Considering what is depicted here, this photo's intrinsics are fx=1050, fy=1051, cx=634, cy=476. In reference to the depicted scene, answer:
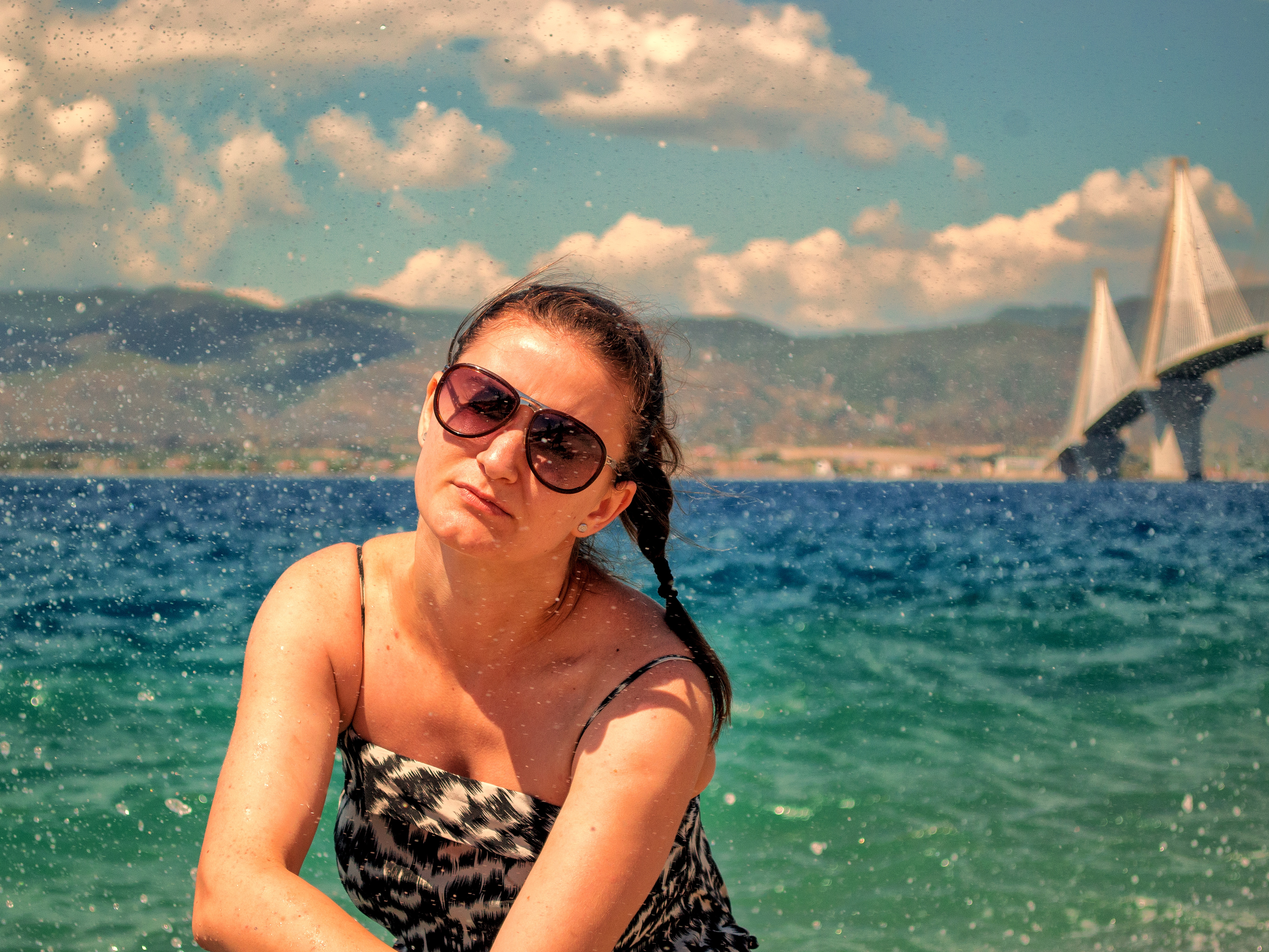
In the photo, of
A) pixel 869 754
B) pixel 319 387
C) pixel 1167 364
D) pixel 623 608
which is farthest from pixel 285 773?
pixel 319 387

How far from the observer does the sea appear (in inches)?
198

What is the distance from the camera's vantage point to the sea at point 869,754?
5.03m

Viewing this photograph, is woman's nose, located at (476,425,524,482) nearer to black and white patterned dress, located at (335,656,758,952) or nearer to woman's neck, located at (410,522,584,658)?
woman's neck, located at (410,522,584,658)

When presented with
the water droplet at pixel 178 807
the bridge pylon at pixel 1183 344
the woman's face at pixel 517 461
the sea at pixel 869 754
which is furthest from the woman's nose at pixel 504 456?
the bridge pylon at pixel 1183 344

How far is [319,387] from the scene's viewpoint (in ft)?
294

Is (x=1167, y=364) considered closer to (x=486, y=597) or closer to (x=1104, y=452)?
(x=1104, y=452)

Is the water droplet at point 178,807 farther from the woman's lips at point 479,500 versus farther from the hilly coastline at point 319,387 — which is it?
the hilly coastline at point 319,387

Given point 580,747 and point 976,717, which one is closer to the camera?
point 580,747

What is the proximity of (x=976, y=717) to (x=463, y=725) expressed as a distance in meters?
9.19

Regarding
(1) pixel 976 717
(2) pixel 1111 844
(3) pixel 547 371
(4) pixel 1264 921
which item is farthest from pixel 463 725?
(1) pixel 976 717

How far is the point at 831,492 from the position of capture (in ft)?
251

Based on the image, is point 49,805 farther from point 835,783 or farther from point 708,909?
point 708,909

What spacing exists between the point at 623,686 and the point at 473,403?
0.51 m

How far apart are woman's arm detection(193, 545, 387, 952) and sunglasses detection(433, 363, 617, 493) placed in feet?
1.29
